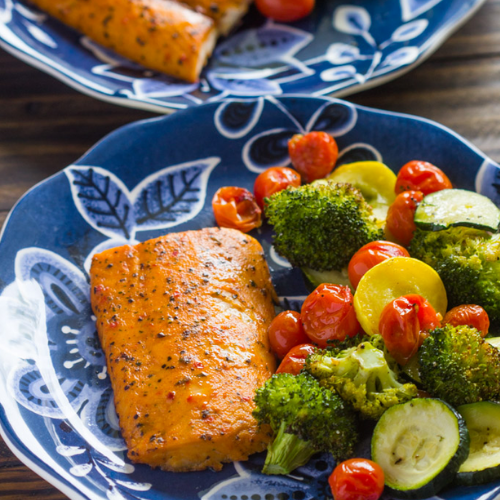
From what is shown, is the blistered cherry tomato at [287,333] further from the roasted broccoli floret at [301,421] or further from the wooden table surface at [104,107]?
the wooden table surface at [104,107]

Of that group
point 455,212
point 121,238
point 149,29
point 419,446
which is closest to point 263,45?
point 149,29

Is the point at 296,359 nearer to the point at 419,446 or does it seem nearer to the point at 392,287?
the point at 392,287

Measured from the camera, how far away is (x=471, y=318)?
8.18 feet

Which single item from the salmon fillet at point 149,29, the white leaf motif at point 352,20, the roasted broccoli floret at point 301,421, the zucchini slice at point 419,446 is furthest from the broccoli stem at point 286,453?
the white leaf motif at point 352,20

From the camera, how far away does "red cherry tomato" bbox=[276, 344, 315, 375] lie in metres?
2.53

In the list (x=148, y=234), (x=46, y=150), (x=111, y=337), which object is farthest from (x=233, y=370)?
(x=46, y=150)

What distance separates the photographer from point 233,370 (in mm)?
2553

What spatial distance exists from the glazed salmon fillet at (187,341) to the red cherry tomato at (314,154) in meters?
0.61

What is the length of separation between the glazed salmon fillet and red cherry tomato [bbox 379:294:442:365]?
59 centimetres

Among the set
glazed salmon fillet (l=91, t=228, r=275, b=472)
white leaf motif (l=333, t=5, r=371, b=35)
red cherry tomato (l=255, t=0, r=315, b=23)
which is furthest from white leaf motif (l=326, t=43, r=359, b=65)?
glazed salmon fillet (l=91, t=228, r=275, b=472)

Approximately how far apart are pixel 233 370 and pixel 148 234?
1127 millimetres

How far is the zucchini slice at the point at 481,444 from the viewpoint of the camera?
2.13 metres

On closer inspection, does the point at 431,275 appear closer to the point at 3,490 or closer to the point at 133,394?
the point at 133,394

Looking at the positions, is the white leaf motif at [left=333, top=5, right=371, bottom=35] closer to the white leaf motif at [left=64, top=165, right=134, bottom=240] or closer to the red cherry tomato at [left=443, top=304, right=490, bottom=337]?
the white leaf motif at [left=64, top=165, right=134, bottom=240]
